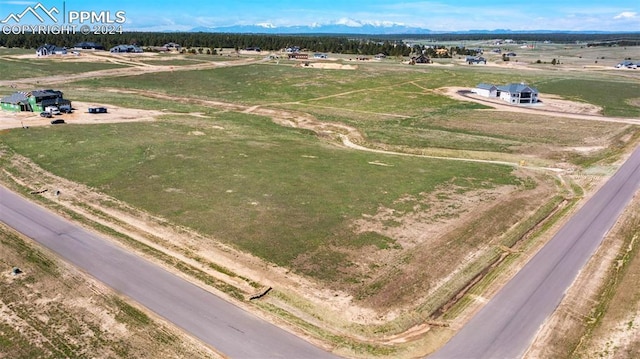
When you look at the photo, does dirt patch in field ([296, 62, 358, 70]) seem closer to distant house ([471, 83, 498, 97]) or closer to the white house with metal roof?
distant house ([471, 83, 498, 97])

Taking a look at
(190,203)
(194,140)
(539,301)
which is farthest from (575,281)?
(194,140)

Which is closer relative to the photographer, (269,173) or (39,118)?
(269,173)

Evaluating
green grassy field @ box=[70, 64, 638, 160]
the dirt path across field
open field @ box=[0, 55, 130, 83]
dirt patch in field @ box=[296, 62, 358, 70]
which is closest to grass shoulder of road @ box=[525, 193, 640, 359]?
green grassy field @ box=[70, 64, 638, 160]

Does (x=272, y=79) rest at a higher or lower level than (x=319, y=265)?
higher

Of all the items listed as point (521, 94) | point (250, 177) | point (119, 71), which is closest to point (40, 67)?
point (119, 71)

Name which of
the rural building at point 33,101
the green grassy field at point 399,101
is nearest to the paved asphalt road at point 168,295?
the green grassy field at point 399,101

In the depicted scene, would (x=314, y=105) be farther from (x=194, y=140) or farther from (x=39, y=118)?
(x=39, y=118)

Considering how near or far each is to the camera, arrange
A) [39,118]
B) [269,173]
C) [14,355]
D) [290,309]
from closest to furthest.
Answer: [14,355], [290,309], [269,173], [39,118]

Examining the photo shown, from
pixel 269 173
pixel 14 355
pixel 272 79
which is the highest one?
pixel 272 79
